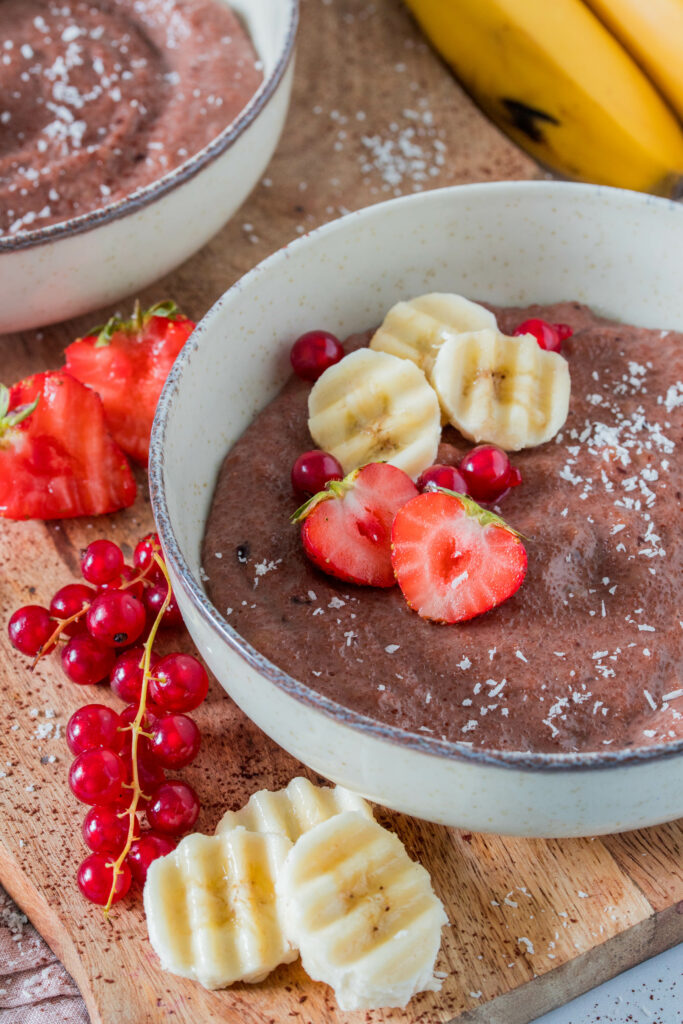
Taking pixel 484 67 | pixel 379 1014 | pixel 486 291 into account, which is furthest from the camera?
pixel 484 67

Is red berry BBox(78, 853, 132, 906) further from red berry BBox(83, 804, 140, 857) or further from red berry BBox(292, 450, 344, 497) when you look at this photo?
red berry BBox(292, 450, 344, 497)

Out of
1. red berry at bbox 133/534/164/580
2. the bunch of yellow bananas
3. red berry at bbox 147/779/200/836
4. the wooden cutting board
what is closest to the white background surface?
the wooden cutting board

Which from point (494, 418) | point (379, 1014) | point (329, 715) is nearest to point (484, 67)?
point (494, 418)

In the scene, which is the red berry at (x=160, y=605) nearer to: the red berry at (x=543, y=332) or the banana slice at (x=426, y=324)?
the banana slice at (x=426, y=324)

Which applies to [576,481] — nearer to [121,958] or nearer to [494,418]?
A: [494,418]

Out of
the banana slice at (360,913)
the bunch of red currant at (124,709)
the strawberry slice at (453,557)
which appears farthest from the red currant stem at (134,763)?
the strawberry slice at (453,557)

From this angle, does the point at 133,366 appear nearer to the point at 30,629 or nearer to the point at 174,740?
the point at 30,629

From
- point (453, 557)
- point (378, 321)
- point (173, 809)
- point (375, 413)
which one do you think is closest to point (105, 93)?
point (378, 321)
